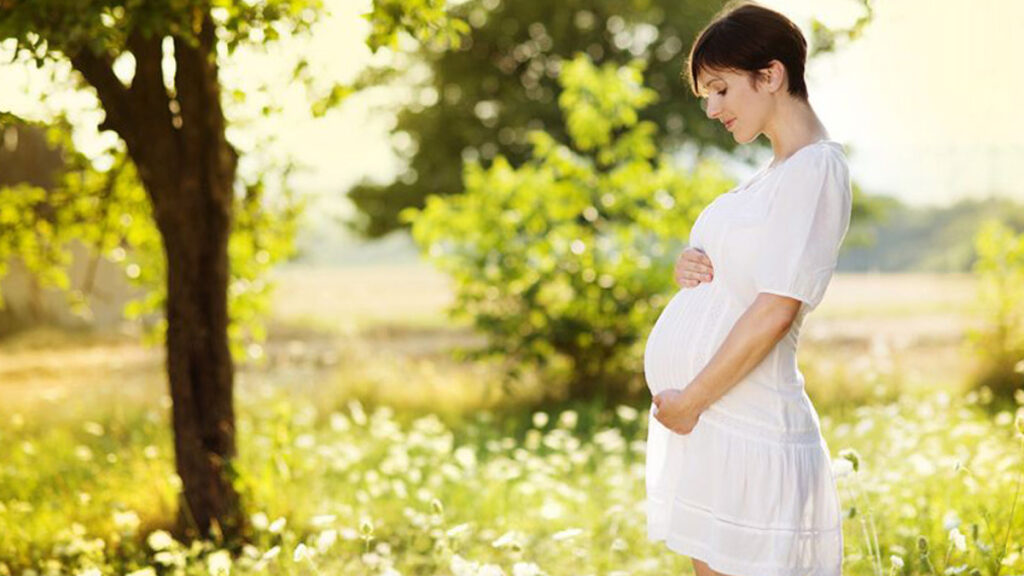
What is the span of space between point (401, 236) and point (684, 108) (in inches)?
241

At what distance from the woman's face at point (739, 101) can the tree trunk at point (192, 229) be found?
10.0 ft

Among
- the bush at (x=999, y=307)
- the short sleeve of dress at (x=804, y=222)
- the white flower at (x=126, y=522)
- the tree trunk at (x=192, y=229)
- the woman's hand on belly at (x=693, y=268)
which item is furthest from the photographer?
the bush at (x=999, y=307)

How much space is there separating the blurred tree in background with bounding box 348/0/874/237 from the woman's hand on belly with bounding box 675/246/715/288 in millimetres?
16138

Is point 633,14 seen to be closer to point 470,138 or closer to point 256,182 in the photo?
point 470,138

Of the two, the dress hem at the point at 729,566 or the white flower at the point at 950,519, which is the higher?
the dress hem at the point at 729,566

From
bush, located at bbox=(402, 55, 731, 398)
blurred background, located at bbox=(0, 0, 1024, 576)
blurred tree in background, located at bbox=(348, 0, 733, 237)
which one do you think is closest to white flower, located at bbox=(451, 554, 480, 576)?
blurred background, located at bbox=(0, 0, 1024, 576)

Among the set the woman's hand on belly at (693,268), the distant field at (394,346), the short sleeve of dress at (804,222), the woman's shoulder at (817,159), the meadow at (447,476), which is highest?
the woman's shoulder at (817,159)

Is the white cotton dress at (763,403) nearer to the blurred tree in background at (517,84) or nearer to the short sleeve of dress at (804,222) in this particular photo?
the short sleeve of dress at (804,222)

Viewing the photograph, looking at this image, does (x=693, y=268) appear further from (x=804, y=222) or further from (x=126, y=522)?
(x=126, y=522)

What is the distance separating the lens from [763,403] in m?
2.67

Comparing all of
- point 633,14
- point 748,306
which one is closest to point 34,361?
point 633,14

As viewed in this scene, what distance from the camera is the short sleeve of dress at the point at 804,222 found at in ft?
8.21

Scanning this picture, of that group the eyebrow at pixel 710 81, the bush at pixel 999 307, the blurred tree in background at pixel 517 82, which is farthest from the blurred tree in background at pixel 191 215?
the blurred tree in background at pixel 517 82

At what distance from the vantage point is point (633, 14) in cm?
1839
